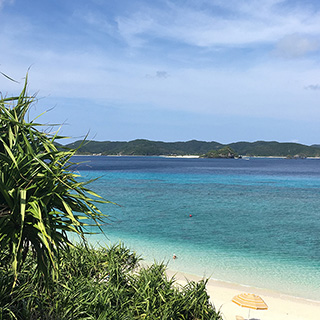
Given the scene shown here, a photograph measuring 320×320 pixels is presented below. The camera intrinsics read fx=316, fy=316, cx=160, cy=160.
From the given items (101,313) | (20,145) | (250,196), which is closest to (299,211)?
(250,196)

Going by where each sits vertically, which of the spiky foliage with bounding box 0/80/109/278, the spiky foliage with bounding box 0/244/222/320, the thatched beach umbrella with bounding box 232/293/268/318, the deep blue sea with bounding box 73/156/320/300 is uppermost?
the spiky foliage with bounding box 0/80/109/278

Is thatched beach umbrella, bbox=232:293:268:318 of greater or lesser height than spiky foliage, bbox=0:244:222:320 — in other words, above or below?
below

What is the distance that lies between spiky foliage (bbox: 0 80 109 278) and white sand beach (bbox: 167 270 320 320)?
25.6 feet

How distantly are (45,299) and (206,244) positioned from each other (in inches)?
663

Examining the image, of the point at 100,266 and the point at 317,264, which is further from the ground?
the point at 100,266

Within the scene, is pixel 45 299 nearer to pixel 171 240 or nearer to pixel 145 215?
pixel 171 240

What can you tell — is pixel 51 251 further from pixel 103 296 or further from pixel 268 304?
pixel 268 304

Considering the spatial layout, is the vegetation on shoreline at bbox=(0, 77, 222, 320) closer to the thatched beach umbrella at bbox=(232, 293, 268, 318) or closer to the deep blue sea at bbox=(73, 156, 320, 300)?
the deep blue sea at bbox=(73, 156, 320, 300)

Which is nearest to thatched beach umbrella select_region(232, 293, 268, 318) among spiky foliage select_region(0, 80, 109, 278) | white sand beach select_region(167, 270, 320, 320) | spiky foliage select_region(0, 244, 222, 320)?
white sand beach select_region(167, 270, 320, 320)

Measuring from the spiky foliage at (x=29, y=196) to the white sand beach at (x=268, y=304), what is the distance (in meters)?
7.79

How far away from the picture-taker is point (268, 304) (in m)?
12.5

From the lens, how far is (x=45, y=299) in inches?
238

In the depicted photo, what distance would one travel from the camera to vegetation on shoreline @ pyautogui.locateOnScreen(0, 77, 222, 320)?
3.97 meters

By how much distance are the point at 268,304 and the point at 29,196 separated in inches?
453
